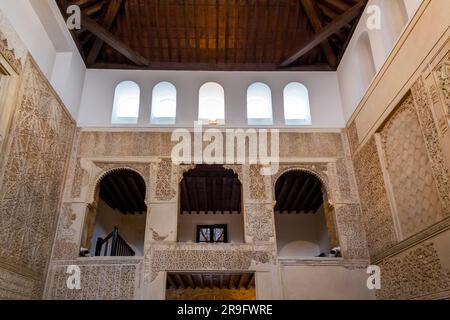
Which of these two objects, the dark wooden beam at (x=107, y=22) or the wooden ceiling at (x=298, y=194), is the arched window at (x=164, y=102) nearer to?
the dark wooden beam at (x=107, y=22)

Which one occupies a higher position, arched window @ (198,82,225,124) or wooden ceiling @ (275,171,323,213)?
arched window @ (198,82,225,124)

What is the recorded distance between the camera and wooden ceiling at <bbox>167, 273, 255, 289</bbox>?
7672 mm

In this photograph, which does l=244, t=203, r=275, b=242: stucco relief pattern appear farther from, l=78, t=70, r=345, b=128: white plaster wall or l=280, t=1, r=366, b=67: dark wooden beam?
l=280, t=1, r=366, b=67: dark wooden beam

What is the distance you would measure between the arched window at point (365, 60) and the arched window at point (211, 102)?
2.71 meters

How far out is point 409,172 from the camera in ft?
15.4

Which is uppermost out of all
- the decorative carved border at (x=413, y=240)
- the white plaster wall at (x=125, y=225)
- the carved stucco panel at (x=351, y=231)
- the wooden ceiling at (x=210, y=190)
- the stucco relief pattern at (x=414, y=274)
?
the wooden ceiling at (x=210, y=190)

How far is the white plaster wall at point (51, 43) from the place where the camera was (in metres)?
5.04

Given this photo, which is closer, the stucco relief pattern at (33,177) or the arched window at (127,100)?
the stucco relief pattern at (33,177)

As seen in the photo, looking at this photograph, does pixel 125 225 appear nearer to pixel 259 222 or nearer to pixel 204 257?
pixel 204 257

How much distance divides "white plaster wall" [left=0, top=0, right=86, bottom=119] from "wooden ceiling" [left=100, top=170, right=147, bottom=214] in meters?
1.97

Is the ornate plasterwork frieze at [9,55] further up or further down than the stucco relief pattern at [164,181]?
further up

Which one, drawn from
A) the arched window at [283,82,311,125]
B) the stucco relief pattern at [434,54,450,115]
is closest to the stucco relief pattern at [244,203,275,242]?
the arched window at [283,82,311,125]

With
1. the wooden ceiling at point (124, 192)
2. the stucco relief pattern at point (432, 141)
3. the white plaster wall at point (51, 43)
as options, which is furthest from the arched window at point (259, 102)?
the white plaster wall at point (51, 43)

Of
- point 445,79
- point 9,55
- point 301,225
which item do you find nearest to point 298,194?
point 301,225
